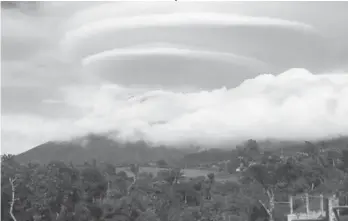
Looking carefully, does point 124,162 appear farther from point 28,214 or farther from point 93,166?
point 28,214

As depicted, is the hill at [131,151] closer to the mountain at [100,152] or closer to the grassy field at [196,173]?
the mountain at [100,152]

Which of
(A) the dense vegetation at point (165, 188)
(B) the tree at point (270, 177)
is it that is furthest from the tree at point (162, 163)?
(B) the tree at point (270, 177)

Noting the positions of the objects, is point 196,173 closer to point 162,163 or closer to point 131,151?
point 162,163

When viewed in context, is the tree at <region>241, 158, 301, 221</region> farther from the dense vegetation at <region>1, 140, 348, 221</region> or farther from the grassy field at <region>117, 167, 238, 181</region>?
the grassy field at <region>117, 167, 238, 181</region>

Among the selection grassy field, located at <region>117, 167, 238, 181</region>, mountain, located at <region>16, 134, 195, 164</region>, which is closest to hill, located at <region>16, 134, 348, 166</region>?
mountain, located at <region>16, 134, 195, 164</region>

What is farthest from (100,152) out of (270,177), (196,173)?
(270,177)
